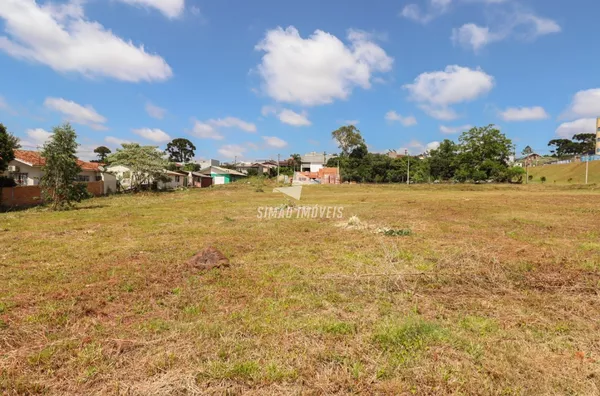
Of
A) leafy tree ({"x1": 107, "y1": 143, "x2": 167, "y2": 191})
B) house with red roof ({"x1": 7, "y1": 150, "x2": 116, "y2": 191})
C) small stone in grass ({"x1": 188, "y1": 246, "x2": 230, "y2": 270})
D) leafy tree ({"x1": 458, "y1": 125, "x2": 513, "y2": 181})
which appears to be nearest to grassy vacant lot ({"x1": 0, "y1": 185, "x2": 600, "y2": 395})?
small stone in grass ({"x1": 188, "y1": 246, "x2": 230, "y2": 270})

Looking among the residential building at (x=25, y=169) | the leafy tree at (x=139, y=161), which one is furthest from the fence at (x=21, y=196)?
the leafy tree at (x=139, y=161)

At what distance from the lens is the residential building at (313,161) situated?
8069 centimetres

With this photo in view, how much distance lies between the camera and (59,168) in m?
16.4

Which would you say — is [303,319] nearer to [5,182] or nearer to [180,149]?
[5,182]

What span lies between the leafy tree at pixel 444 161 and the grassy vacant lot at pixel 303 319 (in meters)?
51.9

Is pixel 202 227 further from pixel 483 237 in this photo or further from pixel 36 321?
pixel 483 237

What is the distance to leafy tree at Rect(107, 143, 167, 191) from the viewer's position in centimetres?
3145

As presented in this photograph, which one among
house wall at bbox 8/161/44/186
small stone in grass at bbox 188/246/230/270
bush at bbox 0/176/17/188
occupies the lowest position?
small stone in grass at bbox 188/246/230/270

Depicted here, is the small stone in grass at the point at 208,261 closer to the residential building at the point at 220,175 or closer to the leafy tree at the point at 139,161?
the leafy tree at the point at 139,161

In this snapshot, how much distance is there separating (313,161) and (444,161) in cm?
3442

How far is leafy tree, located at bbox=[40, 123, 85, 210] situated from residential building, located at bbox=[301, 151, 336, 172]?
65244mm

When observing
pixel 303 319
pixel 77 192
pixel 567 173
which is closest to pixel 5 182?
pixel 77 192

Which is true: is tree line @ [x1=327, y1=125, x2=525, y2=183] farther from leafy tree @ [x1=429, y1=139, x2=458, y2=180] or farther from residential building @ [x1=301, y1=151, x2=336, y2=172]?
residential building @ [x1=301, y1=151, x2=336, y2=172]

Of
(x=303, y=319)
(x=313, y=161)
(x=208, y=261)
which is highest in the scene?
A: (x=313, y=161)
